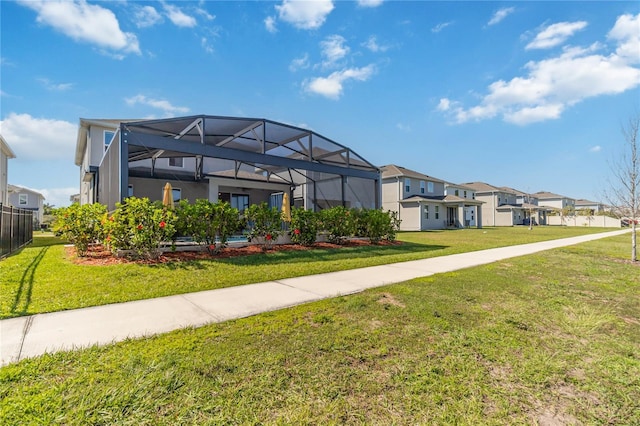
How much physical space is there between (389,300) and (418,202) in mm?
26129

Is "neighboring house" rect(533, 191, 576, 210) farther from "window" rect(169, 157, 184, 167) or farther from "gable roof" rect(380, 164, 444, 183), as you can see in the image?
"window" rect(169, 157, 184, 167)

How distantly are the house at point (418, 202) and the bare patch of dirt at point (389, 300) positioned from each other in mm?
25351

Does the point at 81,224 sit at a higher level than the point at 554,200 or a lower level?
lower

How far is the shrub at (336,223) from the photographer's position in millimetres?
12438

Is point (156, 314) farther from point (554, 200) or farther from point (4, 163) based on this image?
point (554, 200)

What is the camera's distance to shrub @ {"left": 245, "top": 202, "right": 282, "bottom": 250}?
34.1 ft

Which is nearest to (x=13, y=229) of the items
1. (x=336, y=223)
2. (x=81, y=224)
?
(x=81, y=224)

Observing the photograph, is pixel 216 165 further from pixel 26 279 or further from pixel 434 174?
pixel 434 174

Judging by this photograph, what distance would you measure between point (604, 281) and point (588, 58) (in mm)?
11117

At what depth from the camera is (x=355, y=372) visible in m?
2.71

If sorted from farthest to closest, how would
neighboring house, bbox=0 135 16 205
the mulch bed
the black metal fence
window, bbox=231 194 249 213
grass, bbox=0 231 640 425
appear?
1. neighboring house, bbox=0 135 16 205
2. window, bbox=231 194 249 213
3. the black metal fence
4. the mulch bed
5. grass, bbox=0 231 640 425

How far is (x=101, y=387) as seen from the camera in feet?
7.75

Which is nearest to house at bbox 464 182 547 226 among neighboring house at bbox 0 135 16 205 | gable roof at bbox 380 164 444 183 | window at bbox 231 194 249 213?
gable roof at bbox 380 164 444 183

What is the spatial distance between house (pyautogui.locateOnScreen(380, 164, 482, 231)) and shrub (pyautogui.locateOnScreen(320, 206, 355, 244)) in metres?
18.3
